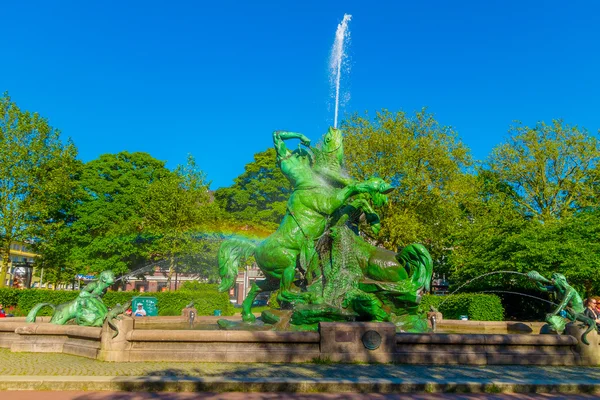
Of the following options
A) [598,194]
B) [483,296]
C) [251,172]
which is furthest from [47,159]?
[598,194]

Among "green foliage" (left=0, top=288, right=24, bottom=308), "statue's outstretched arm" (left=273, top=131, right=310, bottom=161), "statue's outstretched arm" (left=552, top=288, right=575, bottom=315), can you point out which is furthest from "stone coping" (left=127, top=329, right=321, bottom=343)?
"green foliage" (left=0, top=288, right=24, bottom=308)

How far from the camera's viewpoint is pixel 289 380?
25.3 ft

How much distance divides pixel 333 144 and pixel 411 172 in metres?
21.2

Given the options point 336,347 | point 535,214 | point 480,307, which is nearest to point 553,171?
point 535,214

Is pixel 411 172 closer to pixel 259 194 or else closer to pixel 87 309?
pixel 259 194

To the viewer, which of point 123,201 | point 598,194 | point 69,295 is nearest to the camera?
point 69,295

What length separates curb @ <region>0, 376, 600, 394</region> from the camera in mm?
7562

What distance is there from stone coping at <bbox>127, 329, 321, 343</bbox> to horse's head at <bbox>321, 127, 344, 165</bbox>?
5.32m

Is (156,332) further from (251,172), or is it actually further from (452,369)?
(251,172)

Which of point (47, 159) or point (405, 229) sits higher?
point (47, 159)

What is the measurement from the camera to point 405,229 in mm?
32250

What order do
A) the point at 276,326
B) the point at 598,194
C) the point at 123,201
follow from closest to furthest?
the point at 276,326
the point at 598,194
the point at 123,201

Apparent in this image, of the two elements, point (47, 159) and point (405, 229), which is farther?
point (47, 159)

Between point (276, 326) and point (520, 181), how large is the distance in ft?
115
